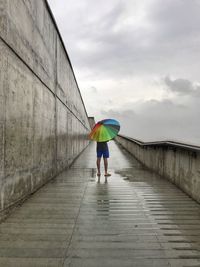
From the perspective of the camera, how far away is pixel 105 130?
421 inches

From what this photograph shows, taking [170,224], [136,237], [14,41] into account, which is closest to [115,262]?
[136,237]

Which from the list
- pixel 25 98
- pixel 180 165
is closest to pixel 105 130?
pixel 180 165

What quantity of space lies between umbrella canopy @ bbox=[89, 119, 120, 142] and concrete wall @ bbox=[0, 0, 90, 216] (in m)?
1.51

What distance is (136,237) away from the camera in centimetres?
441

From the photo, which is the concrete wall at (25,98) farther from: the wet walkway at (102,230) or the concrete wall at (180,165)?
the concrete wall at (180,165)

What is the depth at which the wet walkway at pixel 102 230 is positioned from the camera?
366 centimetres

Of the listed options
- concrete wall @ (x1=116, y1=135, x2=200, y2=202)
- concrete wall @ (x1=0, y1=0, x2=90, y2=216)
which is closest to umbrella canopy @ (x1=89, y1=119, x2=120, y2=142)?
concrete wall @ (x1=0, y1=0, x2=90, y2=216)

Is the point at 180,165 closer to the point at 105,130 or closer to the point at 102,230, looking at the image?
the point at 105,130

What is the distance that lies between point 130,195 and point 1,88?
390 centimetres

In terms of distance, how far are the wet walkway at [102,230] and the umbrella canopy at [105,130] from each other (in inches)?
122

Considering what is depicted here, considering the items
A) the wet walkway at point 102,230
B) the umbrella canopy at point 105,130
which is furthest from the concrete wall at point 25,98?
the umbrella canopy at point 105,130

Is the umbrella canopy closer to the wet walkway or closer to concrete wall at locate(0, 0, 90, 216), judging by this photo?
concrete wall at locate(0, 0, 90, 216)

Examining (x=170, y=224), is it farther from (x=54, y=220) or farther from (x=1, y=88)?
(x=1, y=88)

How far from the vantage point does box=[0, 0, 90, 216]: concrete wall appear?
5.12 meters
